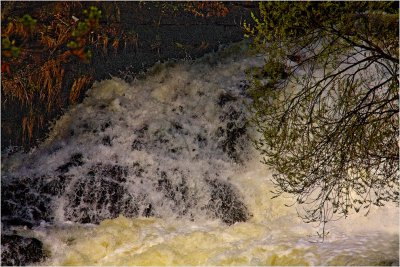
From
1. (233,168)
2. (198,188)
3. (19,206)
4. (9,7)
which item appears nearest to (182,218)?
(198,188)

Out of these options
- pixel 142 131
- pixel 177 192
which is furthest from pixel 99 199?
pixel 142 131

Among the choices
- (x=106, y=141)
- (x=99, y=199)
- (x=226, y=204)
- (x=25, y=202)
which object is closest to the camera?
(x=25, y=202)

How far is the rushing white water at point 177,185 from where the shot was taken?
645cm

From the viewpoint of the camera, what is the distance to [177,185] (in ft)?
25.3

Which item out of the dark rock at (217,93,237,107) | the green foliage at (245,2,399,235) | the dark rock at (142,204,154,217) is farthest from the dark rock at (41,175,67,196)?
the dark rock at (217,93,237,107)

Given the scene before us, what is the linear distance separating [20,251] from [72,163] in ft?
5.45

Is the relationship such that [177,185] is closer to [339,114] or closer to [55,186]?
[55,186]

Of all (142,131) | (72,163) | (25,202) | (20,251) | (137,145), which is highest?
(142,131)

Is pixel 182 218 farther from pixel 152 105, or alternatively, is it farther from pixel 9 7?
pixel 9 7

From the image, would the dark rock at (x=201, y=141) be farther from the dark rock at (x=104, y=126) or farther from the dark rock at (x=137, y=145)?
the dark rock at (x=104, y=126)

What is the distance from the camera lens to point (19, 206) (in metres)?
7.08

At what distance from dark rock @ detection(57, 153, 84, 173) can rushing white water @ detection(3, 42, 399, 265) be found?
28 mm

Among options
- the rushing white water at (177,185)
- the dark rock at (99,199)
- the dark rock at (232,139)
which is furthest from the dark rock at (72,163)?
the dark rock at (232,139)

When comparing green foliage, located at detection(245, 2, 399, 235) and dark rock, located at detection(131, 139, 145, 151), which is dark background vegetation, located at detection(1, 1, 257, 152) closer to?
dark rock, located at detection(131, 139, 145, 151)
